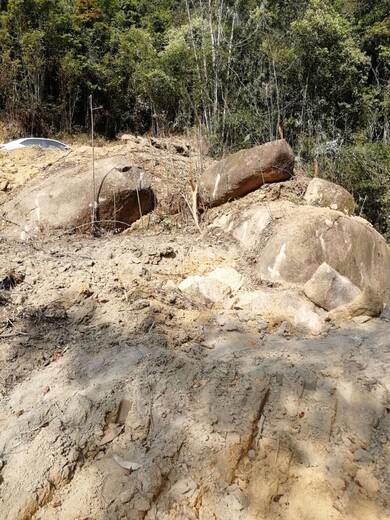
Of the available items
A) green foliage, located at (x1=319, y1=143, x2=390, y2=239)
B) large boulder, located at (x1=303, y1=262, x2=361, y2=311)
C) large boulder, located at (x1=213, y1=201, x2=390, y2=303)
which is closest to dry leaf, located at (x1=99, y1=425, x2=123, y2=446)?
large boulder, located at (x1=303, y1=262, x2=361, y2=311)

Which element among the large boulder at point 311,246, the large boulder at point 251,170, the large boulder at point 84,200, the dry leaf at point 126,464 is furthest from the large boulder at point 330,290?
the large boulder at point 84,200

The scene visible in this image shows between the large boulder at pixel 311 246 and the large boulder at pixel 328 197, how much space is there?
0.34m

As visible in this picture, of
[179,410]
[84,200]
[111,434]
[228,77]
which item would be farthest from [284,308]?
[228,77]

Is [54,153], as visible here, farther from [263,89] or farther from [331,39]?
[331,39]

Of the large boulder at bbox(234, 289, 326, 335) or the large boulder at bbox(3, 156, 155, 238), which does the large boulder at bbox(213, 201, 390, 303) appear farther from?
the large boulder at bbox(3, 156, 155, 238)

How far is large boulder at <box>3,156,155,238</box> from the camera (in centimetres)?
372

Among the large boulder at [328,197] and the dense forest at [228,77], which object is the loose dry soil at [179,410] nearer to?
the large boulder at [328,197]

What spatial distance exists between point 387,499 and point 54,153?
4.93 metres

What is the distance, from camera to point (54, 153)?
505 cm

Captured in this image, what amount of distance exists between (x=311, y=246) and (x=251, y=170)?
1153 millimetres

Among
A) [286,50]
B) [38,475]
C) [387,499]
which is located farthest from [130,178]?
[286,50]

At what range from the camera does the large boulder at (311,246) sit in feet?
9.76

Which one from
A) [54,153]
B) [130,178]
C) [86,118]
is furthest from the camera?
[86,118]

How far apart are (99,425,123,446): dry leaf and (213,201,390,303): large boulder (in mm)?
1730
